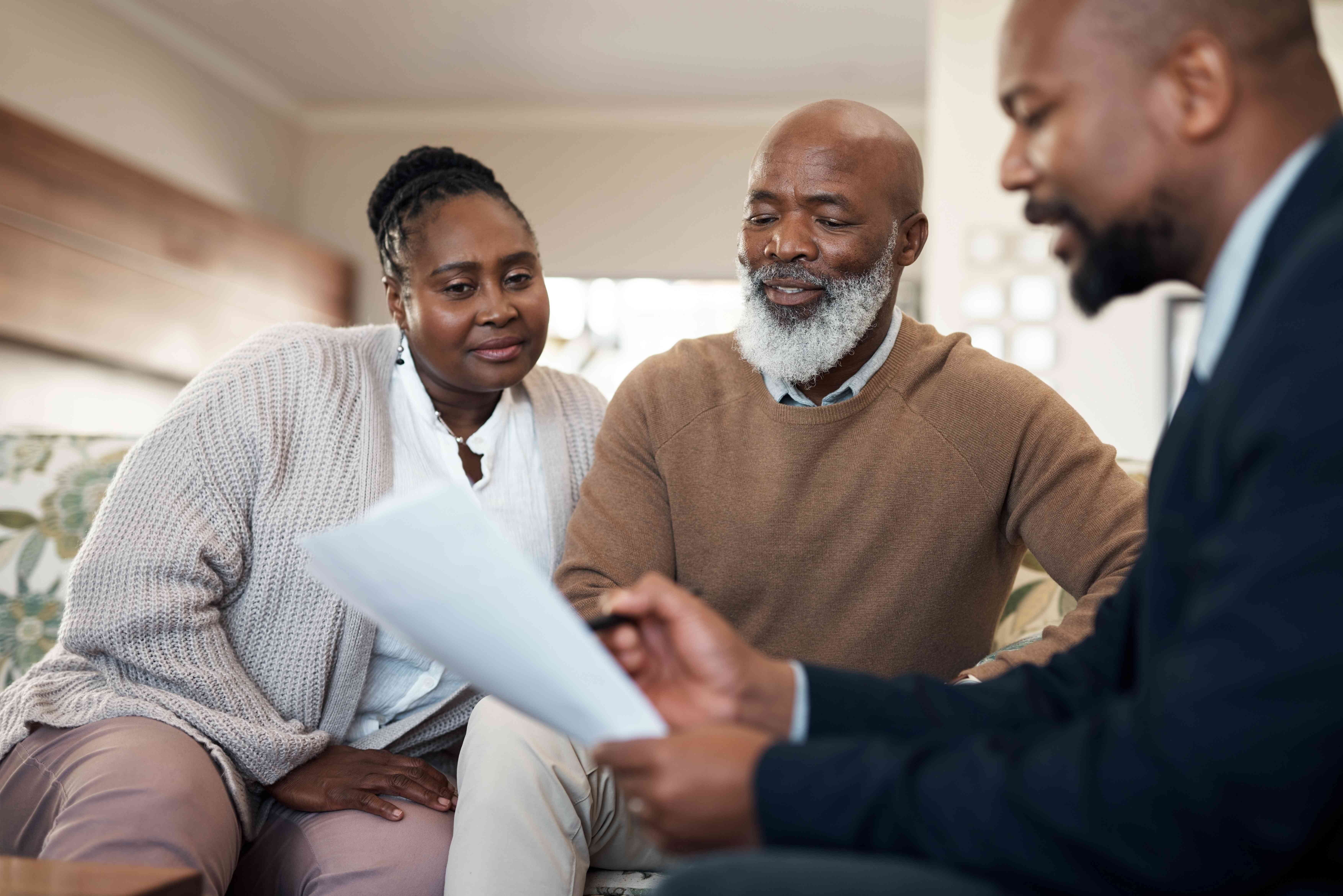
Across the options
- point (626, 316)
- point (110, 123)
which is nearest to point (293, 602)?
point (110, 123)

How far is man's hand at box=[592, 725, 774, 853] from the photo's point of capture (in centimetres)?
71

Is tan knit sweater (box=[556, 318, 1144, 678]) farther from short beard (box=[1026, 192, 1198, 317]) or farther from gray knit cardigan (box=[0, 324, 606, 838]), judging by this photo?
short beard (box=[1026, 192, 1198, 317])

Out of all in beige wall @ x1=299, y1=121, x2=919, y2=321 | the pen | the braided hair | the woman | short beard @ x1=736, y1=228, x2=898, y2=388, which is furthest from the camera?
beige wall @ x1=299, y1=121, x2=919, y2=321

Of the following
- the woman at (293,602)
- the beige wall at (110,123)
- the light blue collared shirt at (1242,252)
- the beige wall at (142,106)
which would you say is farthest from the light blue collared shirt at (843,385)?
the beige wall at (142,106)

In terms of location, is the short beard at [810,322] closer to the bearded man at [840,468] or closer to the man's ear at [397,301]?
the bearded man at [840,468]

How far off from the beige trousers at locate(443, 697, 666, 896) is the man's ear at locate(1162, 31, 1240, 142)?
90 cm

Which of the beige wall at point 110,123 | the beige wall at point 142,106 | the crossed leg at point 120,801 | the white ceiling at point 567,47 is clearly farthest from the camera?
Result: the white ceiling at point 567,47

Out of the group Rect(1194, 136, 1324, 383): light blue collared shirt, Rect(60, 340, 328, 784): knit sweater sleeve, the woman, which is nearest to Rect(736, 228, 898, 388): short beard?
the woman

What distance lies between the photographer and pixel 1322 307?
622 millimetres

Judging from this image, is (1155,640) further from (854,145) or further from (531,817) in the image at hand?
(854,145)

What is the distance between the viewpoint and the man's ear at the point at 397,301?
79.5 inches

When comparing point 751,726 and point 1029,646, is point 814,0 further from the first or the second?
point 751,726

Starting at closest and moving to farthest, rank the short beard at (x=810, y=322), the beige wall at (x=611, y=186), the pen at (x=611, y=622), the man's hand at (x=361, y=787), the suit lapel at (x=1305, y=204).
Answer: the suit lapel at (x=1305, y=204) < the pen at (x=611, y=622) < the man's hand at (x=361, y=787) < the short beard at (x=810, y=322) < the beige wall at (x=611, y=186)

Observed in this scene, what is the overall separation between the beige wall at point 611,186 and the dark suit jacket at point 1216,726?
6.18m
